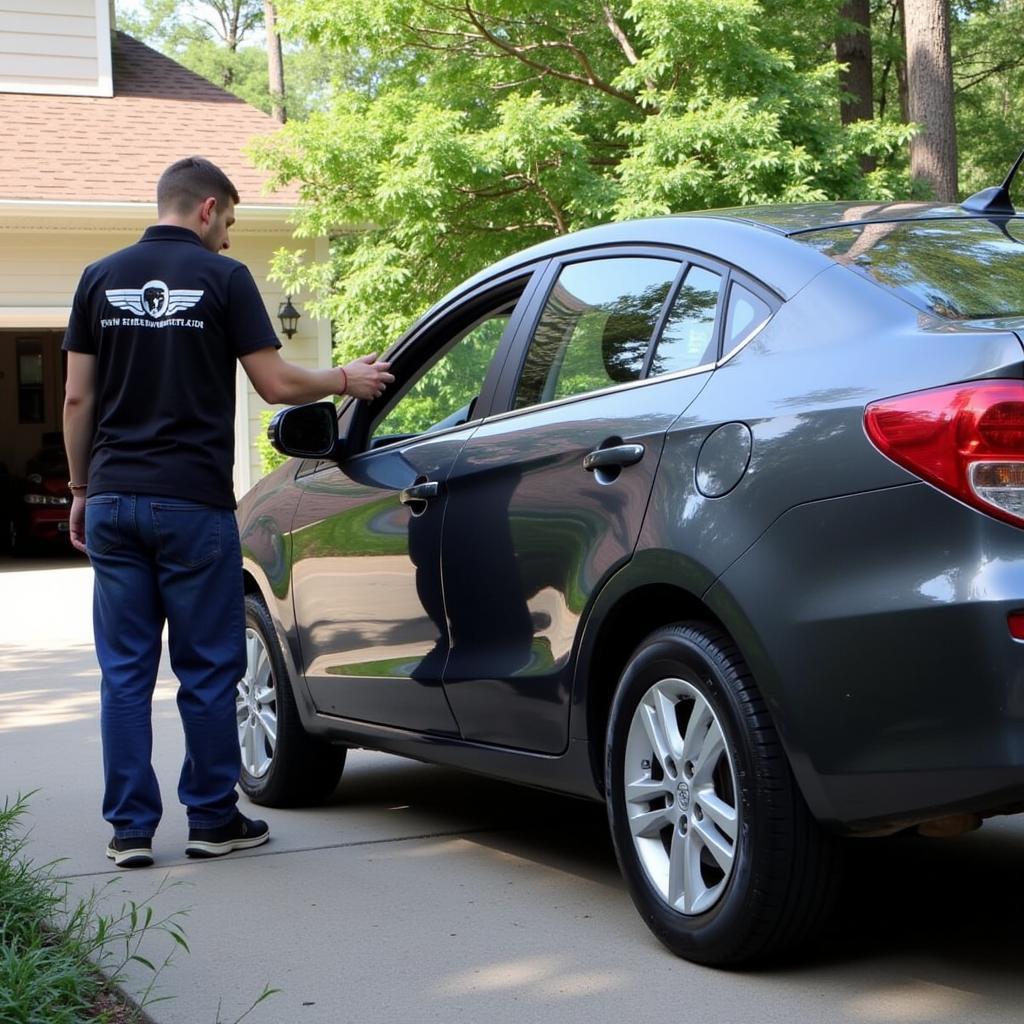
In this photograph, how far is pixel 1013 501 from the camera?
2.96 meters

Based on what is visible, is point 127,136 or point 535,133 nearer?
point 535,133

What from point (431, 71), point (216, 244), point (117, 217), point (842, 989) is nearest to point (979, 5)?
point (431, 71)

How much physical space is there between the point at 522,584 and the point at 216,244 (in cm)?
171

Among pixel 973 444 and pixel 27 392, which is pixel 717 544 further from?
pixel 27 392

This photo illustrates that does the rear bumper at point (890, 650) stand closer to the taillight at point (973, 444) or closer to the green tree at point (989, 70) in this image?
the taillight at point (973, 444)

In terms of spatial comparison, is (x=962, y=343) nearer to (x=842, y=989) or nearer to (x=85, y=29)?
(x=842, y=989)

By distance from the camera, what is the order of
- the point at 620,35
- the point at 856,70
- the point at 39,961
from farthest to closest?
the point at 856,70, the point at 620,35, the point at 39,961

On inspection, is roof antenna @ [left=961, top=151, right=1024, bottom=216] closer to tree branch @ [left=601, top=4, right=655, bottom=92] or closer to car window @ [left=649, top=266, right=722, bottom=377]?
car window @ [left=649, top=266, right=722, bottom=377]

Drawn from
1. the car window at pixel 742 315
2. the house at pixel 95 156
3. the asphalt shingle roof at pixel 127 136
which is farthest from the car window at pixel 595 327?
the asphalt shingle roof at pixel 127 136

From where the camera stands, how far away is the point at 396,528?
15.8ft

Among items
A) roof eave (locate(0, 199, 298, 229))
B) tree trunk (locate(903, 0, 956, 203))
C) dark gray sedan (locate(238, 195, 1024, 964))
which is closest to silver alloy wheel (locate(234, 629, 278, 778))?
dark gray sedan (locate(238, 195, 1024, 964))

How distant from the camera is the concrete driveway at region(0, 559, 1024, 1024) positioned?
3502 millimetres

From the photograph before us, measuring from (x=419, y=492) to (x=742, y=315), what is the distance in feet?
4.24

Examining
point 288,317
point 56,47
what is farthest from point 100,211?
point 56,47
